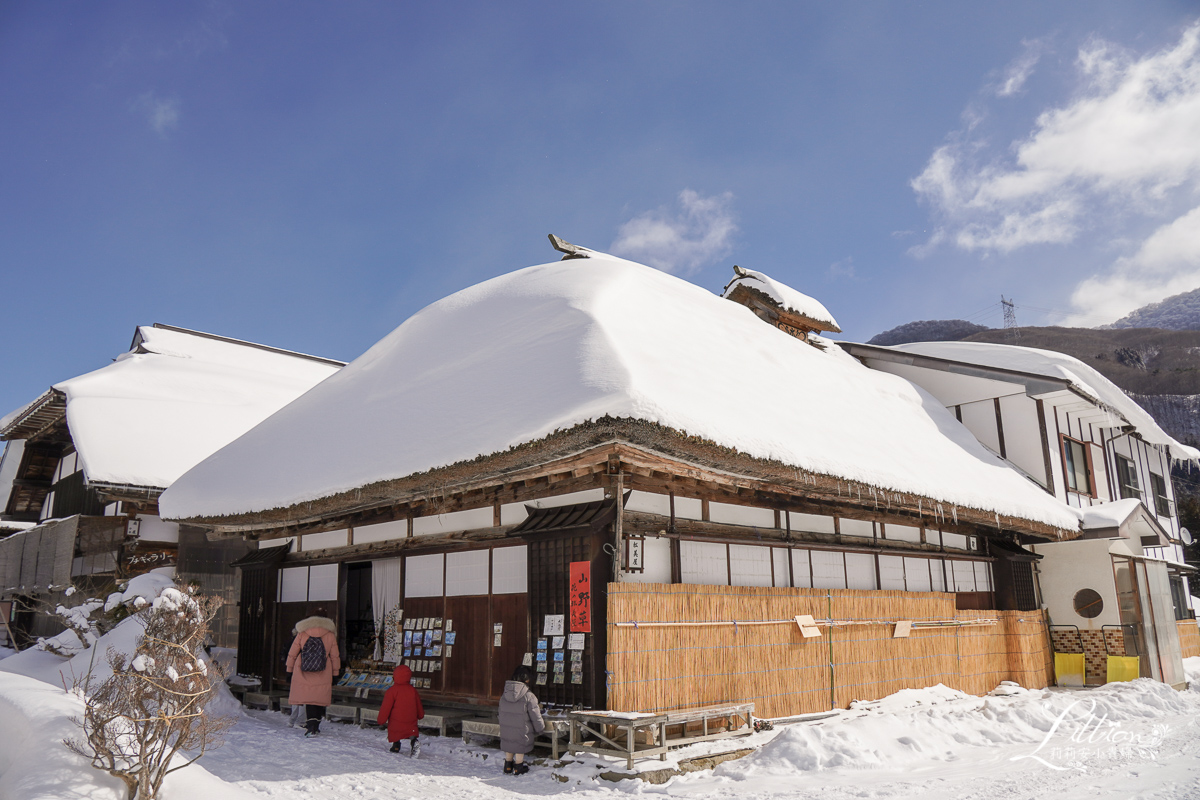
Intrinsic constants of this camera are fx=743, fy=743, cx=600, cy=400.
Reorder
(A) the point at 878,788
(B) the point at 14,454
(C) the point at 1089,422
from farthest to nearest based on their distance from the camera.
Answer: (B) the point at 14,454, (C) the point at 1089,422, (A) the point at 878,788

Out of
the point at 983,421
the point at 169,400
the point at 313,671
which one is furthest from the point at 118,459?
the point at 983,421

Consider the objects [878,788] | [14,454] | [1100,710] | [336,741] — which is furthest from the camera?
[14,454]

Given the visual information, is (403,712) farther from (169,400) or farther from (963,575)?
(169,400)

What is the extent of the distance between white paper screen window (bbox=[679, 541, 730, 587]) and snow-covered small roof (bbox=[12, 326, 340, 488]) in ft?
33.9

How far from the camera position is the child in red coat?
7.61 m

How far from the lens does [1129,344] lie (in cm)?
7700

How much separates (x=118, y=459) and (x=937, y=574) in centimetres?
1430

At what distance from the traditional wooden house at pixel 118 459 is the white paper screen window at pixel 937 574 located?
12519 millimetres

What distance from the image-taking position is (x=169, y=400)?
16812 millimetres

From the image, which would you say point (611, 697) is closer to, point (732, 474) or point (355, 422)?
point (732, 474)

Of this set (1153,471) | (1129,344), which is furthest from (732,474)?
(1129,344)

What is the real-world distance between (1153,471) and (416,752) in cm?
2205

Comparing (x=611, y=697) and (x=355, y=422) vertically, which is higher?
(x=355, y=422)

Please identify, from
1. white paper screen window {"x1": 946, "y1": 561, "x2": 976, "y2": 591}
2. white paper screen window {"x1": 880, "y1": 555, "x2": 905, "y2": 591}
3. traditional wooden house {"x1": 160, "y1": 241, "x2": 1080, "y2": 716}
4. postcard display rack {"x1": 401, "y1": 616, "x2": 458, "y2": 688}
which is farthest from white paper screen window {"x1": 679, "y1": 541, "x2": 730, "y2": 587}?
white paper screen window {"x1": 946, "y1": 561, "x2": 976, "y2": 591}
